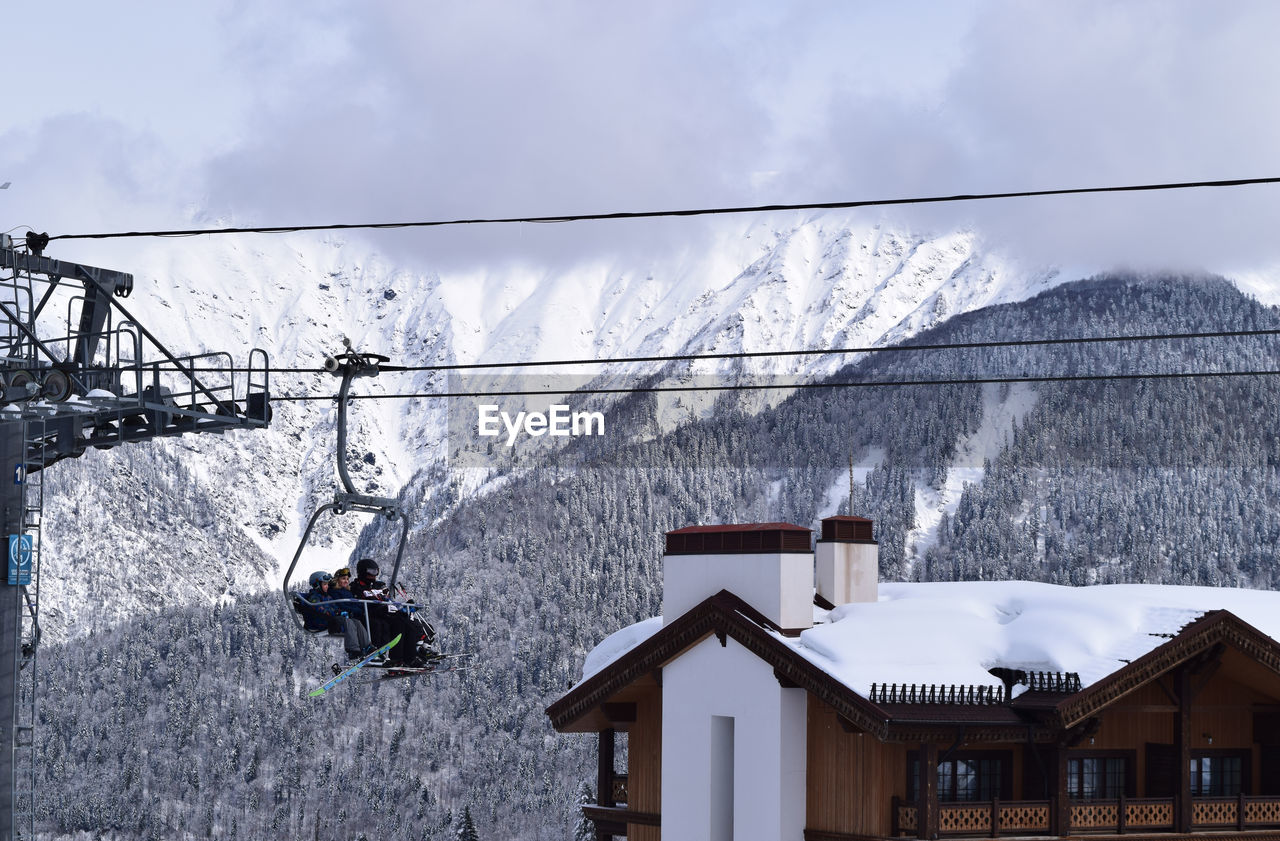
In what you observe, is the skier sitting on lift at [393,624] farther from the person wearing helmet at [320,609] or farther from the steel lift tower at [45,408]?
the steel lift tower at [45,408]

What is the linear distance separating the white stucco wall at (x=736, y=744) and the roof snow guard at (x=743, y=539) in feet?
7.96

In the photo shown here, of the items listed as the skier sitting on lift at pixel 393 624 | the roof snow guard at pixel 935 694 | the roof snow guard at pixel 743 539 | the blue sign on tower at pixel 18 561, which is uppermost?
the roof snow guard at pixel 743 539

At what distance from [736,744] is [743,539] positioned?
499 centimetres

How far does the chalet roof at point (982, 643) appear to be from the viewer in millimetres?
37500

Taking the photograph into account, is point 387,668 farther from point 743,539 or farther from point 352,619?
point 743,539

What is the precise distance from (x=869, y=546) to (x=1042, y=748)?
6.66 meters

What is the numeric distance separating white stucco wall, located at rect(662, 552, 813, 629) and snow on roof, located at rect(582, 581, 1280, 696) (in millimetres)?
942

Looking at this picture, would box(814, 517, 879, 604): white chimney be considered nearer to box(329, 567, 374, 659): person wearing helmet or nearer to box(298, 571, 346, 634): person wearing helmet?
box(329, 567, 374, 659): person wearing helmet

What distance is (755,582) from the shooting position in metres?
42.0

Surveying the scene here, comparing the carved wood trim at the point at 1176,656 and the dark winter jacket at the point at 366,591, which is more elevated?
the dark winter jacket at the point at 366,591

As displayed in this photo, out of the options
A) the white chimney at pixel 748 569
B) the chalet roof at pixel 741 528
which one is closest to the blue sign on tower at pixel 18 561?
the chalet roof at pixel 741 528

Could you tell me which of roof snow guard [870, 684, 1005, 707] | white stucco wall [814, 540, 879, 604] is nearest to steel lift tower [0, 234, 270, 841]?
roof snow guard [870, 684, 1005, 707]

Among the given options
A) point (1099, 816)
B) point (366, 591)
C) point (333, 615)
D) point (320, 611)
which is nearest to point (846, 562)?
point (1099, 816)

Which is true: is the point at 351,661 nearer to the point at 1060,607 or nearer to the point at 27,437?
the point at 27,437
